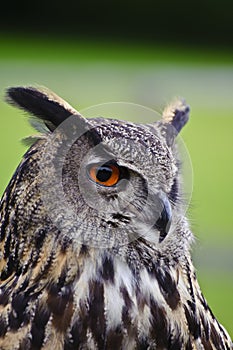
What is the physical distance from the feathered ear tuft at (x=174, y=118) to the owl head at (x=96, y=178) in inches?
3.5

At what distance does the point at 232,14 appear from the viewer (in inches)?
145

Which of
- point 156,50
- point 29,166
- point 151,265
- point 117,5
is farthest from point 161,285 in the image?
point 156,50

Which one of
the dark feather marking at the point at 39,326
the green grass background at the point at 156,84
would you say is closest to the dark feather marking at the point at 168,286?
the dark feather marking at the point at 39,326

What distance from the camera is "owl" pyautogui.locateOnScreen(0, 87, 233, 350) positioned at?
48.2 inches

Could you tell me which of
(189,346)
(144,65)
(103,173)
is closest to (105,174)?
(103,173)

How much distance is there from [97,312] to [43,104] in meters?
0.39

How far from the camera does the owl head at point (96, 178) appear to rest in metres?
1.22

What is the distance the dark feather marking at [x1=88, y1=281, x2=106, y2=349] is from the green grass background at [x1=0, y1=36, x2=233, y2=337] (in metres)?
2.21

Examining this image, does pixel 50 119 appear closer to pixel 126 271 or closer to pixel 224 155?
pixel 126 271

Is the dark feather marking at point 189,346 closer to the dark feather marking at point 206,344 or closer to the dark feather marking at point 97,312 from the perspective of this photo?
the dark feather marking at point 206,344

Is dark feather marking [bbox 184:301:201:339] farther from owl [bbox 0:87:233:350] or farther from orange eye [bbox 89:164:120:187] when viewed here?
orange eye [bbox 89:164:120:187]

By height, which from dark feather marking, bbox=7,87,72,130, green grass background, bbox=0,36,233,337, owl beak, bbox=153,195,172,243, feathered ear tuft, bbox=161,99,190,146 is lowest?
owl beak, bbox=153,195,172,243

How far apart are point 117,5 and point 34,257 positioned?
2.58 m

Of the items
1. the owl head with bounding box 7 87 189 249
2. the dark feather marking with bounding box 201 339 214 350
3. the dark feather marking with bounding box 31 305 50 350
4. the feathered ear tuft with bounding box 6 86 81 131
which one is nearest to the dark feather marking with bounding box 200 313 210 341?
the dark feather marking with bounding box 201 339 214 350
